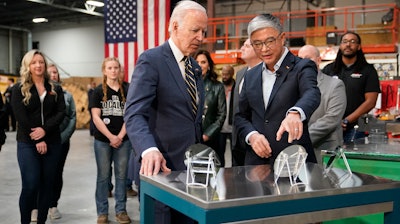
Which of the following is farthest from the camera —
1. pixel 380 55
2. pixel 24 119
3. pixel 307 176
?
pixel 380 55

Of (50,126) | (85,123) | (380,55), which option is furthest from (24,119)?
(85,123)

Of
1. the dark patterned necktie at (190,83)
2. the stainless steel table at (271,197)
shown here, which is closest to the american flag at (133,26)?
the dark patterned necktie at (190,83)

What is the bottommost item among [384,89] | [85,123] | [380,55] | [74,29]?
[85,123]

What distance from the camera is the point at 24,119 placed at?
10.3ft

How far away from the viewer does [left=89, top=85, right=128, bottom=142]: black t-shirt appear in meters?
3.72

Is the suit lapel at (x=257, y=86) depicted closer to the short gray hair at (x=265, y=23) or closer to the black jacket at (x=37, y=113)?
the short gray hair at (x=265, y=23)

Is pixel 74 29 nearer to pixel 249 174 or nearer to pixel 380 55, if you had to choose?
pixel 380 55

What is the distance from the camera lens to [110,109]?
3.73 metres

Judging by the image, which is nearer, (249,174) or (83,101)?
(249,174)

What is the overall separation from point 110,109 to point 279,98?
210 cm

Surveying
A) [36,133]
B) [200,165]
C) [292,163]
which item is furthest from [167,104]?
[36,133]

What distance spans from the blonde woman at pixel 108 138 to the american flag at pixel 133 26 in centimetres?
100

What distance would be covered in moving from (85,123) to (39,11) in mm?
7459

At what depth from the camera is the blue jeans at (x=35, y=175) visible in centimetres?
303
